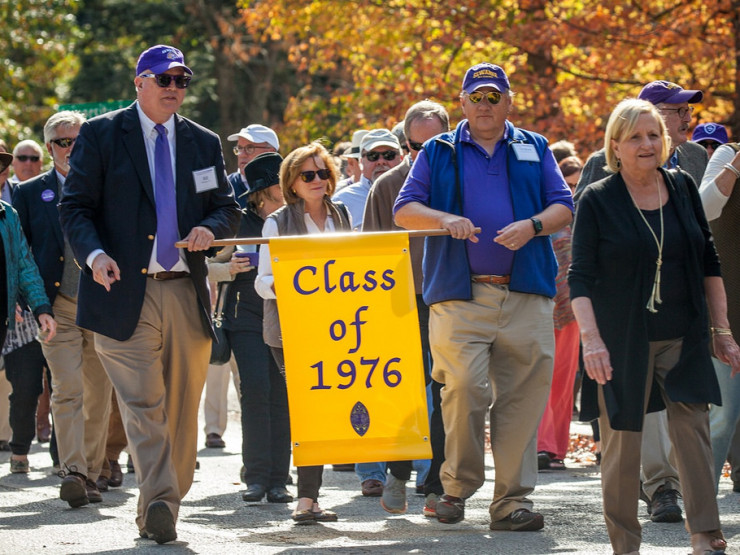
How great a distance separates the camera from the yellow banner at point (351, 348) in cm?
713

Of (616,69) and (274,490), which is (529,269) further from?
(616,69)

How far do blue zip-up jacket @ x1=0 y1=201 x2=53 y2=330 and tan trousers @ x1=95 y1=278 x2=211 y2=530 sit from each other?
3.17 ft

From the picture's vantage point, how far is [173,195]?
750 centimetres

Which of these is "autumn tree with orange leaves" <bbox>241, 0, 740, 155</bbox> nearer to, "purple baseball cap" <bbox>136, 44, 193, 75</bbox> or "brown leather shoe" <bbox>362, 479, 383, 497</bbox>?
"brown leather shoe" <bbox>362, 479, 383, 497</bbox>

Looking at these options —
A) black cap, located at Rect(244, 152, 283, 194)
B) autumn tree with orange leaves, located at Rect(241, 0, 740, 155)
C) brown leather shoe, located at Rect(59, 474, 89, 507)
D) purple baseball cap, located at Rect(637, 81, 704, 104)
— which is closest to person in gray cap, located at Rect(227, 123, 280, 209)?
black cap, located at Rect(244, 152, 283, 194)

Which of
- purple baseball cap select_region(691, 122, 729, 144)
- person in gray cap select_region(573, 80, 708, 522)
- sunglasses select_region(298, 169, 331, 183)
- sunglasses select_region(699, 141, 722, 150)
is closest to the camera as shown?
person in gray cap select_region(573, 80, 708, 522)

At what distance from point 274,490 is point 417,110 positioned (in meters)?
2.51

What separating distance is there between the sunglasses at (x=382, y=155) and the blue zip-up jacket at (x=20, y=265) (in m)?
2.67

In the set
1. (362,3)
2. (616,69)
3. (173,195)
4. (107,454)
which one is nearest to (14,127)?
(362,3)

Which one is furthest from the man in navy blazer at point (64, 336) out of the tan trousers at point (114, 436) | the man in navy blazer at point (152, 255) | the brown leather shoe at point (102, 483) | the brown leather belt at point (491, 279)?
the brown leather belt at point (491, 279)

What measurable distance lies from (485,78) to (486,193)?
60cm

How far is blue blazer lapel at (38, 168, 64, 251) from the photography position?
31.3 ft

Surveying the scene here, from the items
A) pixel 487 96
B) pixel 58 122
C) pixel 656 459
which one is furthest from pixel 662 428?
pixel 58 122

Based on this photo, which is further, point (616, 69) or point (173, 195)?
point (616, 69)
